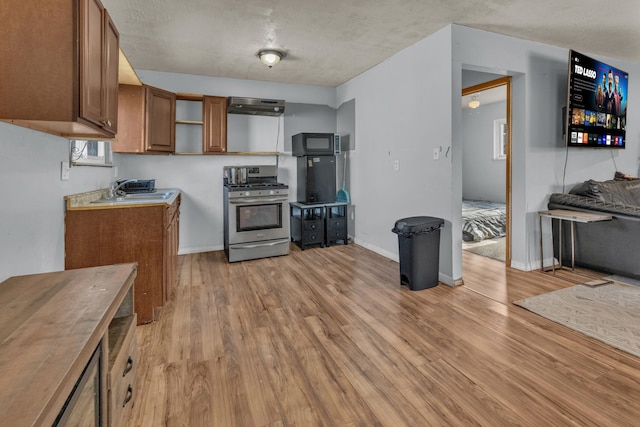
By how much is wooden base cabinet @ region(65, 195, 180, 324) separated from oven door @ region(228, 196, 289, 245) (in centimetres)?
153

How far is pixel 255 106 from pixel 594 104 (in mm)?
4062

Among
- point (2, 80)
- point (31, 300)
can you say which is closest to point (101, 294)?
point (31, 300)

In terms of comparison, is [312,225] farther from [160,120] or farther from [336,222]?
[160,120]

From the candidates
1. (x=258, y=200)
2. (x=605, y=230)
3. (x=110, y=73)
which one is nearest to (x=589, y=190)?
(x=605, y=230)

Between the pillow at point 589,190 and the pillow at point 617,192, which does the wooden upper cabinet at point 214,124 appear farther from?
the pillow at point 617,192

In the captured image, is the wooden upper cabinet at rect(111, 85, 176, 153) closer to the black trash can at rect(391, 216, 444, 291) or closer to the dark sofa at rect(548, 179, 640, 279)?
the black trash can at rect(391, 216, 444, 291)

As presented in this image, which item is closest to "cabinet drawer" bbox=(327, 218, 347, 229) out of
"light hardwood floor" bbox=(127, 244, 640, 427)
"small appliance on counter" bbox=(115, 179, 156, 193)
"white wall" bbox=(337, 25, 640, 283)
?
A: "white wall" bbox=(337, 25, 640, 283)

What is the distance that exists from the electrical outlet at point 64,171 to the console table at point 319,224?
2856 mm

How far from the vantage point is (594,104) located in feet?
12.0

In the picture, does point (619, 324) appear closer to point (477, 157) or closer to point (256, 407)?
point (256, 407)

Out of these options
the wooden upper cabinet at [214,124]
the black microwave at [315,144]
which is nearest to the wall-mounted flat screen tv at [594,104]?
the black microwave at [315,144]

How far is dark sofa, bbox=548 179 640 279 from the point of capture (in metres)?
3.16

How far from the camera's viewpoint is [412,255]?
10.0ft

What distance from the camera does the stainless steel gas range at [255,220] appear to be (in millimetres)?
4086
